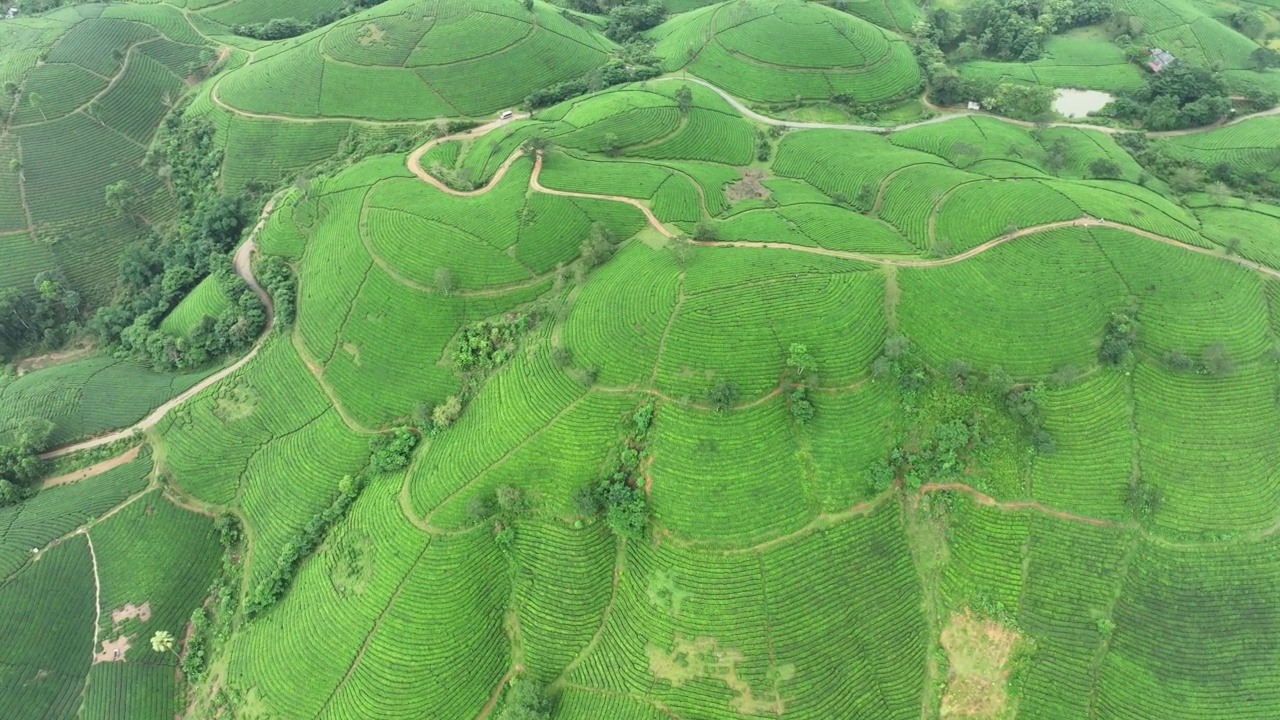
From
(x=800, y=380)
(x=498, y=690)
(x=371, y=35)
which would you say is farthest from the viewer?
(x=371, y=35)

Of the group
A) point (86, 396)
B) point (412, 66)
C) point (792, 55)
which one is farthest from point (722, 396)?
point (412, 66)

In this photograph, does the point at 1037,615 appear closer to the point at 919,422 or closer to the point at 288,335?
the point at 919,422

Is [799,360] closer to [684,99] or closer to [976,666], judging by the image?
[976,666]

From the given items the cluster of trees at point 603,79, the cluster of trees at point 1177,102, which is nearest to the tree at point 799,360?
the cluster of trees at point 603,79

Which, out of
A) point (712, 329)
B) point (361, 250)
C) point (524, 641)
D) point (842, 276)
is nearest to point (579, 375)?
point (712, 329)

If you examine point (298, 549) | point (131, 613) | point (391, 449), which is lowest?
point (131, 613)

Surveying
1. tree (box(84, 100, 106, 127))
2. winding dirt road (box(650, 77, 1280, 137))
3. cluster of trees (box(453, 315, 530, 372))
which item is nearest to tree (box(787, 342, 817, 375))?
cluster of trees (box(453, 315, 530, 372))

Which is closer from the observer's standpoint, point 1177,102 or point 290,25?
point 1177,102
